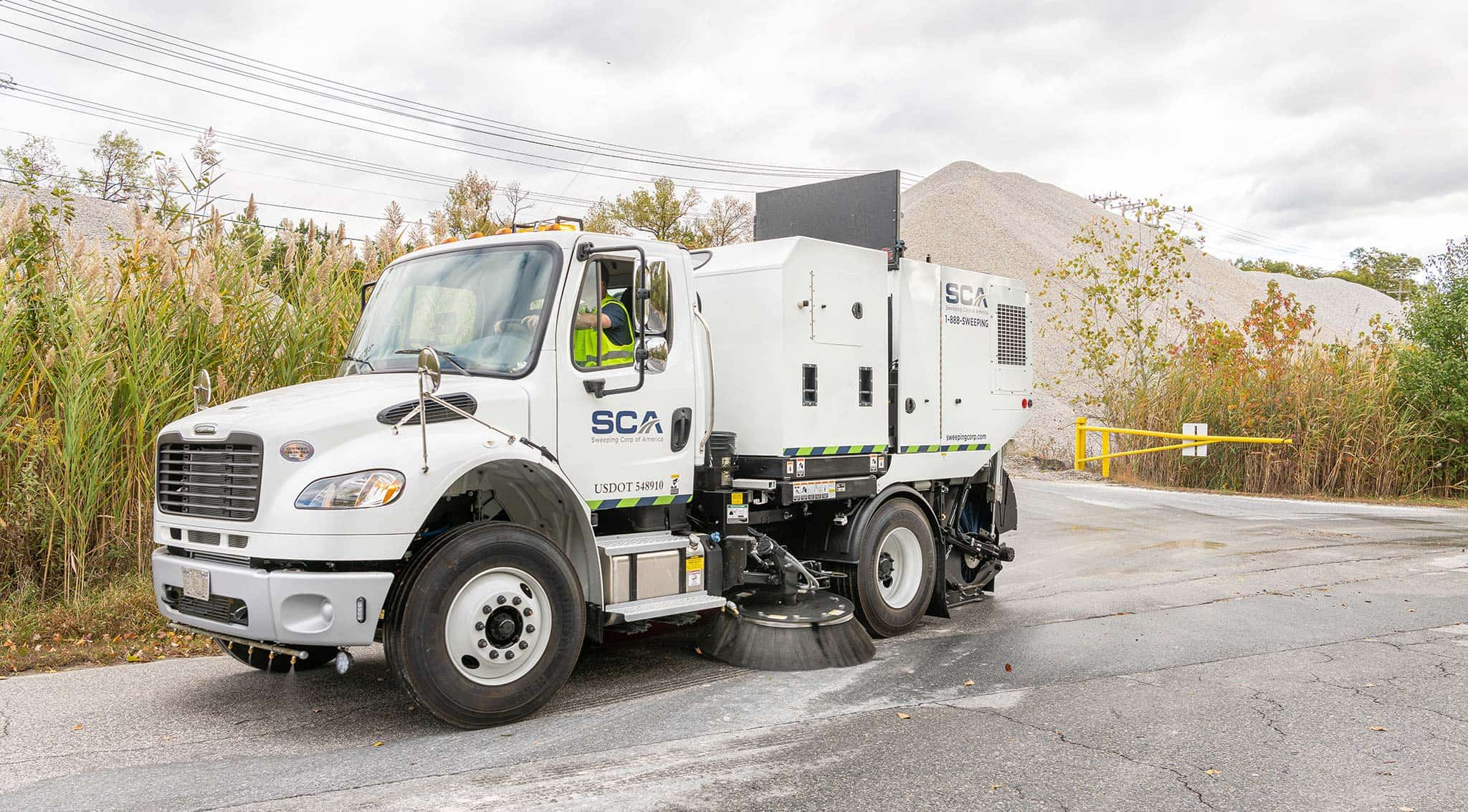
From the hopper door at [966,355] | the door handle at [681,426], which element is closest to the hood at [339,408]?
the door handle at [681,426]

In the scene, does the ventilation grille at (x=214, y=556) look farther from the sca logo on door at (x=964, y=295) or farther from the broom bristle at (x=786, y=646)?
the sca logo on door at (x=964, y=295)

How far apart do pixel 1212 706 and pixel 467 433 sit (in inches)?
172

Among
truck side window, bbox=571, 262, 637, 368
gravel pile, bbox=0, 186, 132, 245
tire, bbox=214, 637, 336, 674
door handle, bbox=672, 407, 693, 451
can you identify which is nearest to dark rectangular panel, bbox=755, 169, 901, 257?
door handle, bbox=672, 407, 693, 451

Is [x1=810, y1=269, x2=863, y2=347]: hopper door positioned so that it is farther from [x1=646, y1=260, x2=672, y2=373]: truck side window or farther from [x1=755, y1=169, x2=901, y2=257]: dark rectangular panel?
[x1=646, y1=260, x2=672, y2=373]: truck side window

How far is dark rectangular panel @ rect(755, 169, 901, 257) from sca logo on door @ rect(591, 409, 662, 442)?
2920 millimetres

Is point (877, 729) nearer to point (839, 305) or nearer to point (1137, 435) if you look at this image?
point (839, 305)

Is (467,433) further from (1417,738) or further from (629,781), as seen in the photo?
(1417,738)

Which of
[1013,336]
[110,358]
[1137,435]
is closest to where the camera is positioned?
[110,358]

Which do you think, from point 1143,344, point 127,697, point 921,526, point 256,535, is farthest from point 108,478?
point 1143,344

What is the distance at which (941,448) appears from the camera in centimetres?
920

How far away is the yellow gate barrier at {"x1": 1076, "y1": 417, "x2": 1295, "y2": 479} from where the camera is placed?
2088 centimetres

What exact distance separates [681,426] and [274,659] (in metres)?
2.96

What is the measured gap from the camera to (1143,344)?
28.0 meters

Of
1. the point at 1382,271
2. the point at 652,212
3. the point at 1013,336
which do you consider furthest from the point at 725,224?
the point at 1382,271
